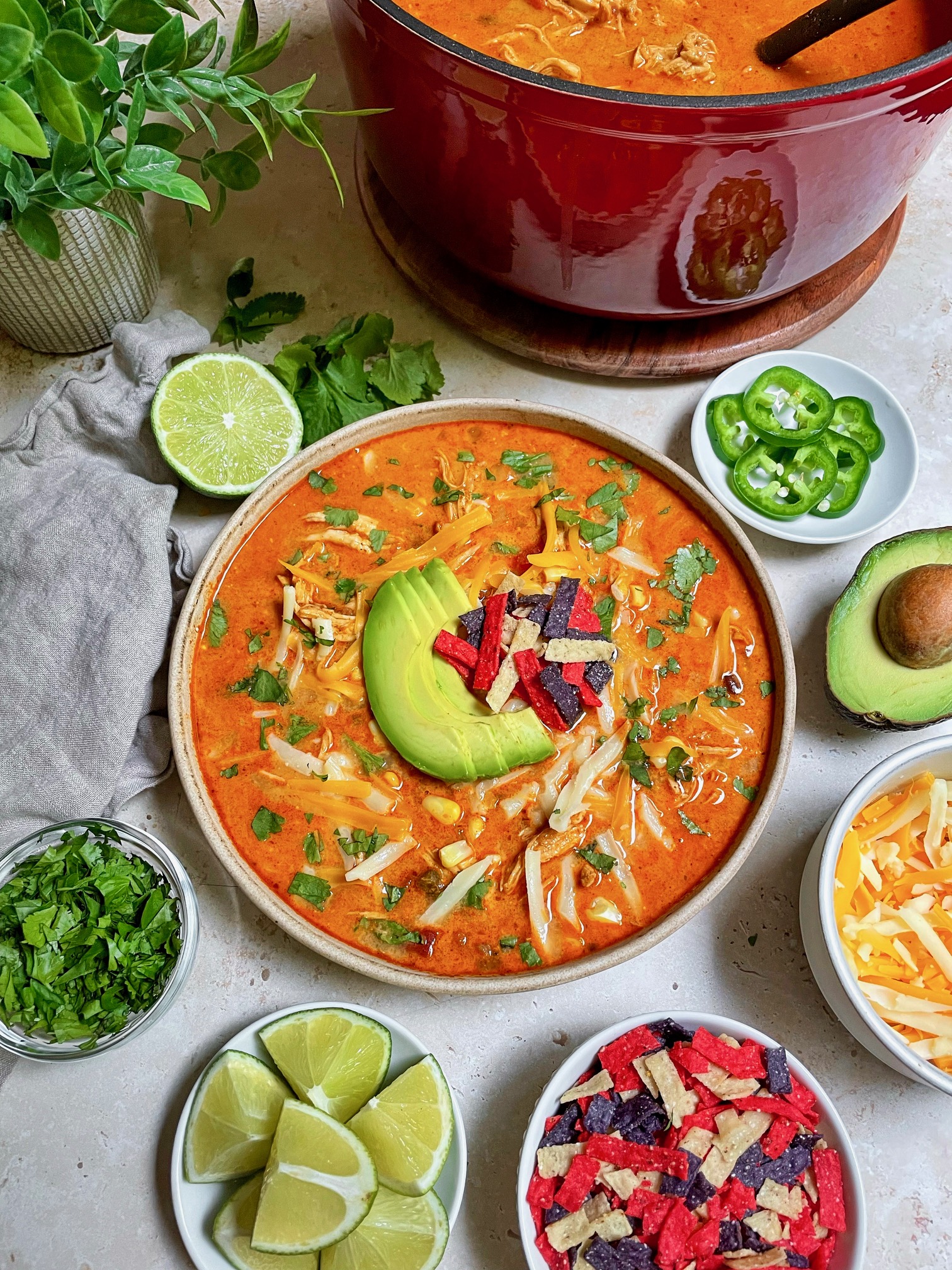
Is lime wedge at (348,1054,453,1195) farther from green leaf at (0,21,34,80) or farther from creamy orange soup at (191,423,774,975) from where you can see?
green leaf at (0,21,34,80)

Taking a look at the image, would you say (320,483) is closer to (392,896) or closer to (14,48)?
(392,896)

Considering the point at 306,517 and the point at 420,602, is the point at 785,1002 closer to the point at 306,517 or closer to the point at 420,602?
the point at 420,602

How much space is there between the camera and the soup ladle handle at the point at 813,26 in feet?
5.12

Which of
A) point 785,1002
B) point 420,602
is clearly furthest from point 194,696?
point 785,1002

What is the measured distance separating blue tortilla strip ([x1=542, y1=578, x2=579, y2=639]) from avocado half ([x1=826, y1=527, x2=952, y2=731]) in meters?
0.45

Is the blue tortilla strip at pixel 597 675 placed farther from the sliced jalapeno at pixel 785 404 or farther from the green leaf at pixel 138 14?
the green leaf at pixel 138 14

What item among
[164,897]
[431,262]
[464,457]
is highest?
[431,262]

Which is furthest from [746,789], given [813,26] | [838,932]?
[813,26]

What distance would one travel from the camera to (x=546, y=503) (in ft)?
6.12

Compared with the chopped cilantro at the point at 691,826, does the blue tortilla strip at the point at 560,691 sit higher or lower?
higher

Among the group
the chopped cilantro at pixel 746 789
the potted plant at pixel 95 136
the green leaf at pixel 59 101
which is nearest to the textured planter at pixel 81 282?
the potted plant at pixel 95 136

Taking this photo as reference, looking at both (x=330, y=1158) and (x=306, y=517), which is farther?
(x=306, y=517)

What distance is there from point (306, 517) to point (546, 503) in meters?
0.42

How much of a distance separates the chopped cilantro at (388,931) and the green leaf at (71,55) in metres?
1.20
